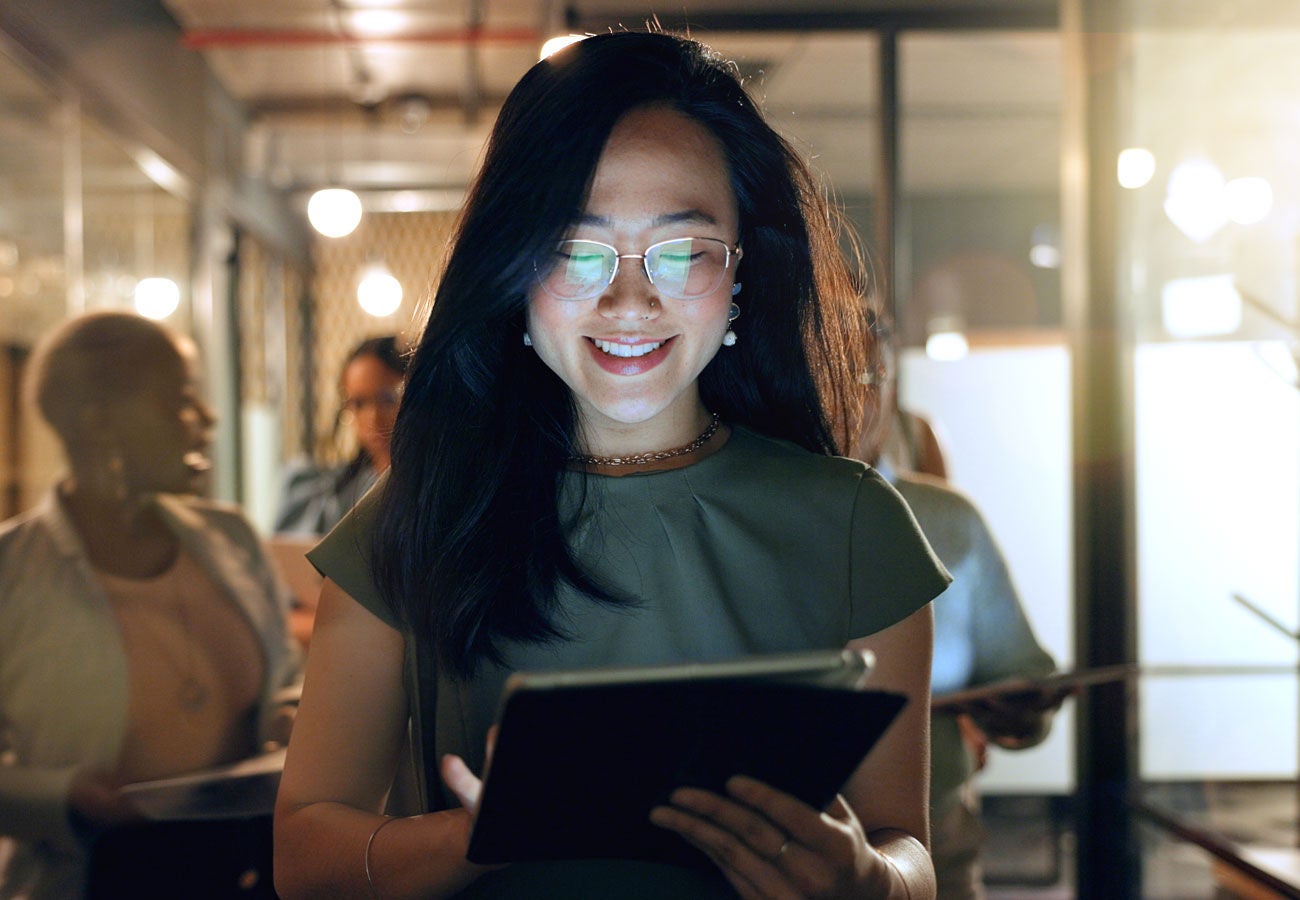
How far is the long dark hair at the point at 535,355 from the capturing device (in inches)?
51.9

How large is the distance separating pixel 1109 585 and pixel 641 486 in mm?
2619

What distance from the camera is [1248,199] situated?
2770mm

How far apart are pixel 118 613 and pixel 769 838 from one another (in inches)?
72.1

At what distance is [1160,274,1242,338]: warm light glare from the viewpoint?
2.91 m

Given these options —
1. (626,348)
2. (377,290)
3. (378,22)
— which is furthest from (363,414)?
(377,290)

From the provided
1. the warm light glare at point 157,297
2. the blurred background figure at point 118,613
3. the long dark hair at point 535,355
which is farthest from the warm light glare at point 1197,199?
the warm light glare at point 157,297

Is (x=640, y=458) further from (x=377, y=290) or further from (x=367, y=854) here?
(x=377, y=290)

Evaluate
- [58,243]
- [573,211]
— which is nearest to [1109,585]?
[573,211]

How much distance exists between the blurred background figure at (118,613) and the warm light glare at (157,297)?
3.24 m

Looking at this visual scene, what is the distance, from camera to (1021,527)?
5598mm

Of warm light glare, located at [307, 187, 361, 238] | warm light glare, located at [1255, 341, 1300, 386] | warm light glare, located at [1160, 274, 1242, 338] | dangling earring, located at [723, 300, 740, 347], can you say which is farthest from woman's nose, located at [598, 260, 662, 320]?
warm light glare, located at [307, 187, 361, 238]

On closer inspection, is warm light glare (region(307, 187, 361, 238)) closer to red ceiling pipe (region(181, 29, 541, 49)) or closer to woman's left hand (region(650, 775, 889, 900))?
red ceiling pipe (region(181, 29, 541, 49))

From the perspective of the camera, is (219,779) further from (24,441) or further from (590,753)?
(24,441)

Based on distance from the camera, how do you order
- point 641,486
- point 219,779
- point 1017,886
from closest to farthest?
point 641,486 < point 219,779 < point 1017,886
